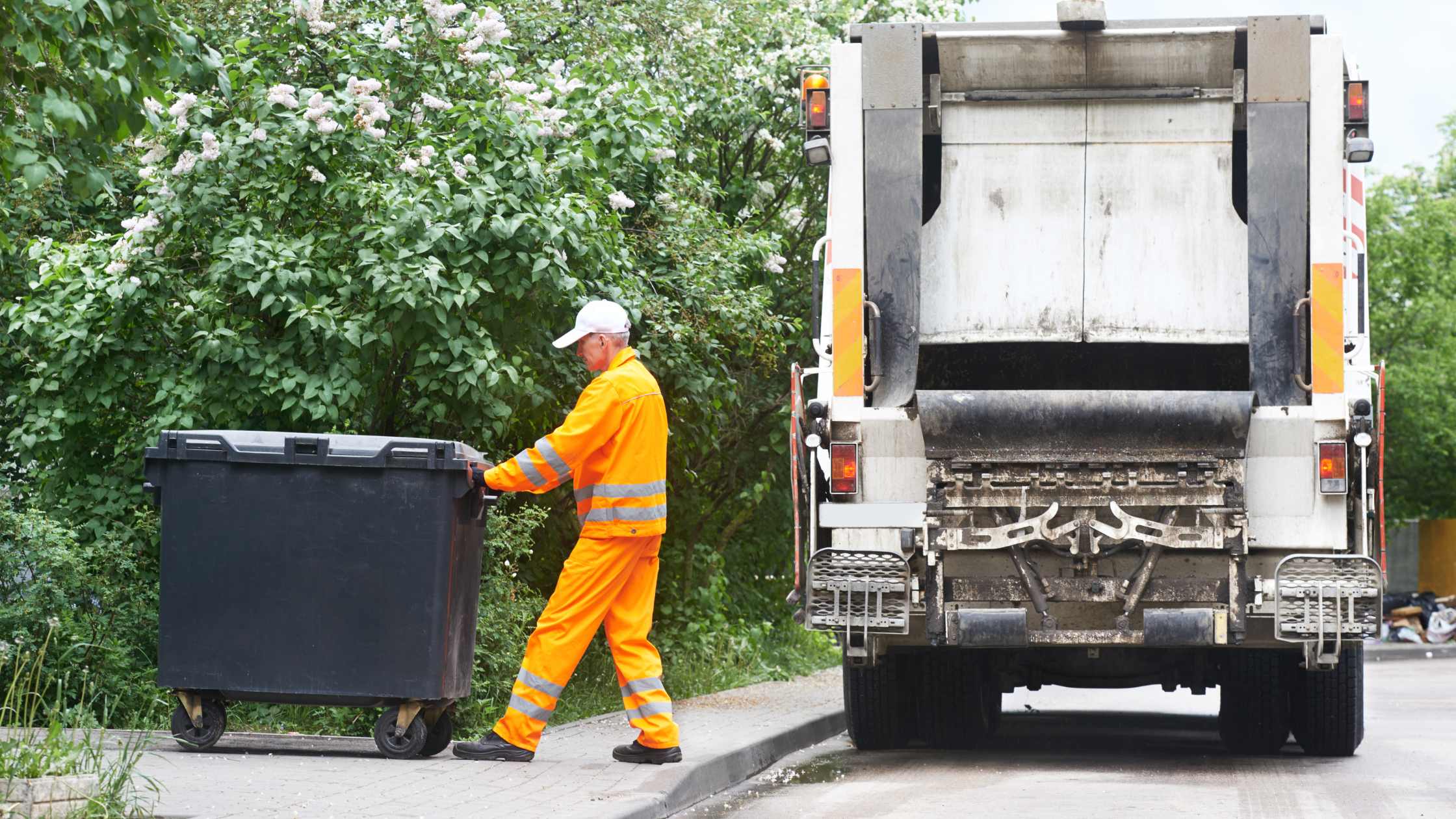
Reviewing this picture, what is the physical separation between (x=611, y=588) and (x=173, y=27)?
2.58 metres

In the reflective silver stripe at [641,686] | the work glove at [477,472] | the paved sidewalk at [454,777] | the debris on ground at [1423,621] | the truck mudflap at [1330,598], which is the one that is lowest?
the debris on ground at [1423,621]

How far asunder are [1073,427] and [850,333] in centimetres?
90

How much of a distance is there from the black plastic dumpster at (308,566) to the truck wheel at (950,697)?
2569 millimetres

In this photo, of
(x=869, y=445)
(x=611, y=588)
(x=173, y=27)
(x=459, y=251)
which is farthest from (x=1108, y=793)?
(x=173, y=27)

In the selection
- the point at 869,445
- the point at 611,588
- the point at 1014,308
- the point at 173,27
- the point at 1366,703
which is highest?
the point at 173,27

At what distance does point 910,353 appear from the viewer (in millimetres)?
7000

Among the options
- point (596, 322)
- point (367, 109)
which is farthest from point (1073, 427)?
point (367, 109)

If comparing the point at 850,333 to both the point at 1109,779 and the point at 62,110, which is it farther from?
the point at 62,110

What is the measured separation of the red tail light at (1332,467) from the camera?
662cm

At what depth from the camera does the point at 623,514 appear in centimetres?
635

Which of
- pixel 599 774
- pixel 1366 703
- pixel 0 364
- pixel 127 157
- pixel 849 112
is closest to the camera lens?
pixel 599 774

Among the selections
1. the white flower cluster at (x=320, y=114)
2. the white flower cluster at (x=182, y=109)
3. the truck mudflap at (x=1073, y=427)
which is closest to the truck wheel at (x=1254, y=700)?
the truck mudflap at (x=1073, y=427)

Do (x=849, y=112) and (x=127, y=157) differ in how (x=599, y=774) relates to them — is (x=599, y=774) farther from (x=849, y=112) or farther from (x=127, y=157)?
(x=127, y=157)

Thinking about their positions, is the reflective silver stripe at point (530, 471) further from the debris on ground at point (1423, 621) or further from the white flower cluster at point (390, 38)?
the debris on ground at point (1423, 621)
